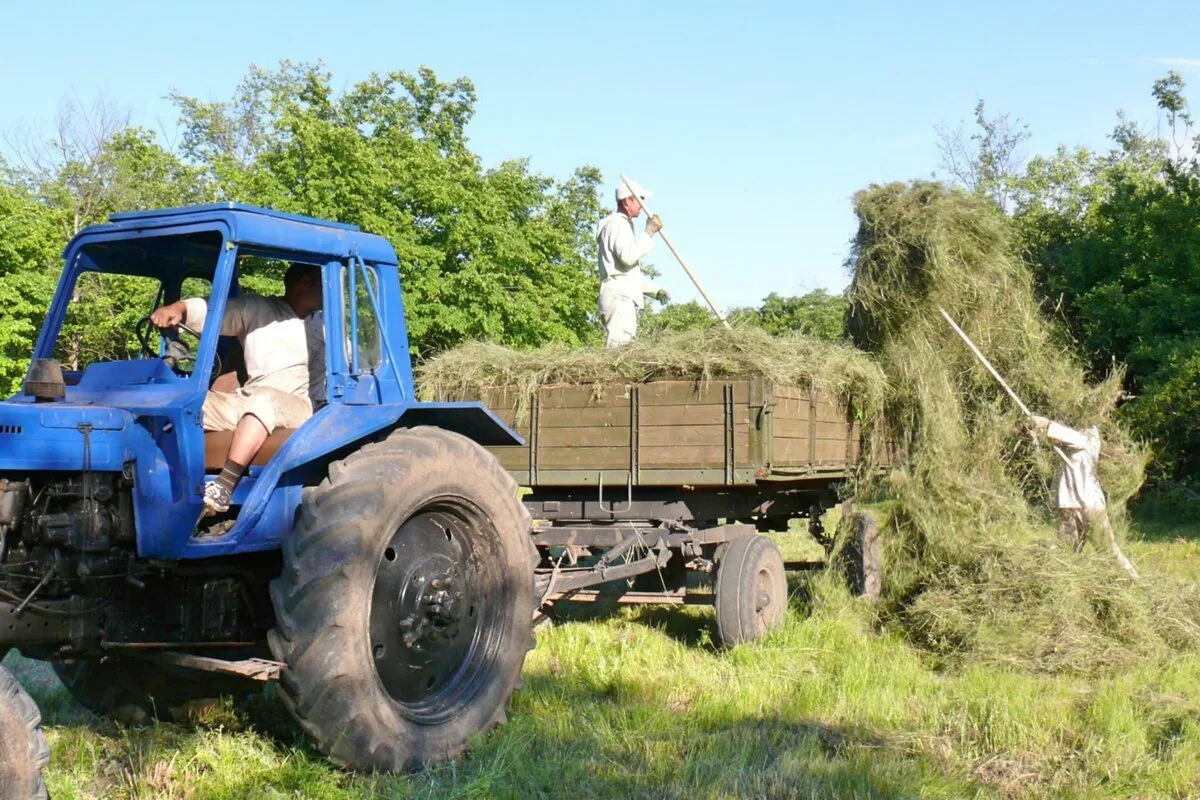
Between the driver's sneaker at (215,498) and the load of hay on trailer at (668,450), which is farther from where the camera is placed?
the load of hay on trailer at (668,450)

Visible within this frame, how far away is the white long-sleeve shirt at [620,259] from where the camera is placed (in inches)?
344

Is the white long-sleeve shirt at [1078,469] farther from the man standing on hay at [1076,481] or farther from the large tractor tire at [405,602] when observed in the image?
the large tractor tire at [405,602]

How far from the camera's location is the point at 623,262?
8.77 m

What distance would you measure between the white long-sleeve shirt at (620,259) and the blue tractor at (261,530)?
3.22 meters

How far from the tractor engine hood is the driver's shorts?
0.46 metres

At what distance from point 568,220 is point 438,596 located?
2853 cm

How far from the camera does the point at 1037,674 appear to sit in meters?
6.62

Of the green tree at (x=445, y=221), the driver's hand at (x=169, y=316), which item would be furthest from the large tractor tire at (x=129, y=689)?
A: the green tree at (x=445, y=221)

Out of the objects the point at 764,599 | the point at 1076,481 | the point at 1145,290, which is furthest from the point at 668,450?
the point at 1145,290

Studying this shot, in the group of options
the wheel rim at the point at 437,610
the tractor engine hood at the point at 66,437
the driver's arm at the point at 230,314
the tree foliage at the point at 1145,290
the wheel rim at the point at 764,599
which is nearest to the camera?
the tractor engine hood at the point at 66,437

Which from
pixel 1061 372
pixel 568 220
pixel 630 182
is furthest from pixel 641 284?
pixel 568 220

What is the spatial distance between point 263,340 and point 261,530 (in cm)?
93

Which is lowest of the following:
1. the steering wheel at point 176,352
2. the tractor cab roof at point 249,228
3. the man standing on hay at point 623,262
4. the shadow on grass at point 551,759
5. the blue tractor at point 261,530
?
the shadow on grass at point 551,759

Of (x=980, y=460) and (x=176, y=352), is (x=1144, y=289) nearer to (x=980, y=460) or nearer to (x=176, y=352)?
(x=980, y=460)
